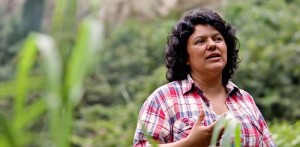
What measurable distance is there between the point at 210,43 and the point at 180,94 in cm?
19

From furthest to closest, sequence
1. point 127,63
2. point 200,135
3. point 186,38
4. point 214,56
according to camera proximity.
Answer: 1. point 127,63
2. point 186,38
3. point 214,56
4. point 200,135

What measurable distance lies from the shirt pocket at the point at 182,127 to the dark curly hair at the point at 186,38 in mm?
270

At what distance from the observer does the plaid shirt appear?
6.32ft

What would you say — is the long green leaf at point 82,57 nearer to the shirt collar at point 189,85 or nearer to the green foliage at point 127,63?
the shirt collar at point 189,85

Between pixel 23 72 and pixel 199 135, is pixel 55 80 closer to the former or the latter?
pixel 23 72

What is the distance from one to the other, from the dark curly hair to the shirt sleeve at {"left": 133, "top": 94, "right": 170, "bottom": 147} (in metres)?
0.23

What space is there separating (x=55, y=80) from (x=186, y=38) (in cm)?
146

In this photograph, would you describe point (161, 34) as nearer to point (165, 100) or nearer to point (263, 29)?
point (263, 29)

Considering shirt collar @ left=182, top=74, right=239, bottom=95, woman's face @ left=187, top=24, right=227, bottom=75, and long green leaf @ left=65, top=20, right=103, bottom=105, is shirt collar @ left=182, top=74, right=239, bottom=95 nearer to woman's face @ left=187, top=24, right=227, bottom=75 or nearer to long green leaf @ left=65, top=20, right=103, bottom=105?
woman's face @ left=187, top=24, right=227, bottom=75

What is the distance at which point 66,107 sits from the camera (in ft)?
2.46

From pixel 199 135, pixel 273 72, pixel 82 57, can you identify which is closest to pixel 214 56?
pixel 199 135

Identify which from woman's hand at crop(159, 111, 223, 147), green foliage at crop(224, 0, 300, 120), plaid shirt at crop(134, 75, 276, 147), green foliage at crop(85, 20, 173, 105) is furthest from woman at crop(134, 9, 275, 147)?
green foliage at crop(85, 20, 173, 105)

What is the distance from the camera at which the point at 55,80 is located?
2.34ft

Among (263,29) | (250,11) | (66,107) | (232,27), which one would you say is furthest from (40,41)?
(250,11)
